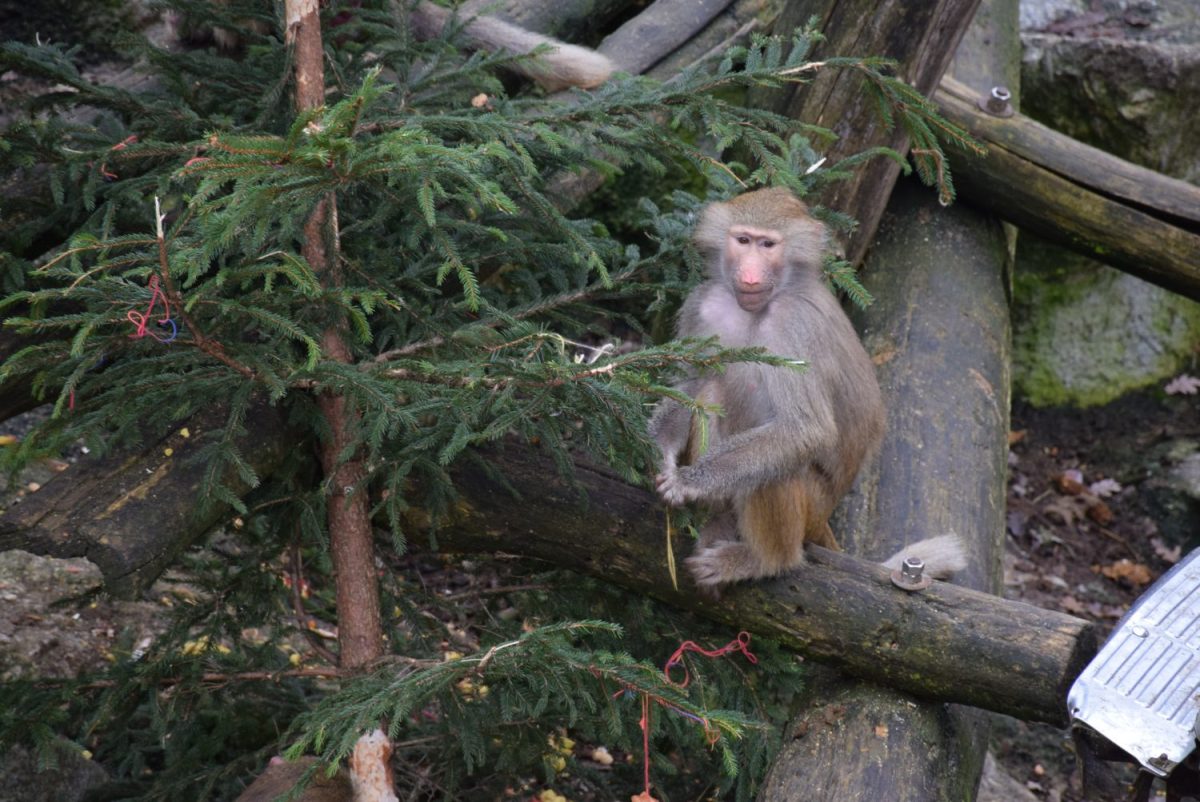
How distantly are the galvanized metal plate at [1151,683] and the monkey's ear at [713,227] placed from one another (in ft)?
5.93

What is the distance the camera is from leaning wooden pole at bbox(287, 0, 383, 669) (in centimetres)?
368

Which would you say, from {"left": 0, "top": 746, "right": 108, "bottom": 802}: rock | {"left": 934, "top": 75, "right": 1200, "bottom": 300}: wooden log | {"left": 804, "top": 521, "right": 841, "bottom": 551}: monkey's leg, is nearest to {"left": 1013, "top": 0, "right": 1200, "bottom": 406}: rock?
{"left": 934, "top": 75, "right": 1200, "bottom": 300}: wooden log

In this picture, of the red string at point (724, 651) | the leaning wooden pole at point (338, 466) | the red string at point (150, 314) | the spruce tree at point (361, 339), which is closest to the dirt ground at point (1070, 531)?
the spruce tree at point (361, 339)

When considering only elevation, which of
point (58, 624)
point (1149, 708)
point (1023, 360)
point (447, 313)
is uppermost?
point (447, 313)

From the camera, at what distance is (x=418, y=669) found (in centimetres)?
364

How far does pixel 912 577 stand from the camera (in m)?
3.96

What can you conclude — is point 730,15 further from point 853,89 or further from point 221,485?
Answer: point 221,485

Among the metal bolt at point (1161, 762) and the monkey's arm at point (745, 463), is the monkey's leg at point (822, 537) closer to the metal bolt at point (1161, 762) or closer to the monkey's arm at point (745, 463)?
the monkey's arm at point (745, 463)

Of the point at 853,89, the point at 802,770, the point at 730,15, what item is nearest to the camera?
the point at 802,770

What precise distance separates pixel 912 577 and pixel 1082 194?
2.86 m

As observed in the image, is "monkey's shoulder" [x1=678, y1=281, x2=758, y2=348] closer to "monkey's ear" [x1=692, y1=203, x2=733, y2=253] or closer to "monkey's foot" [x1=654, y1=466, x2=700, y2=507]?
"monkey's ear" [x1=692, y1=203, x2=733, y2=253]

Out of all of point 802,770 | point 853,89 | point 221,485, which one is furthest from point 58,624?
point 853,89

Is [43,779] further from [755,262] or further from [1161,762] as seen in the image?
[1161,762]

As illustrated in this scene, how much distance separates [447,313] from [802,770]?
186cm
